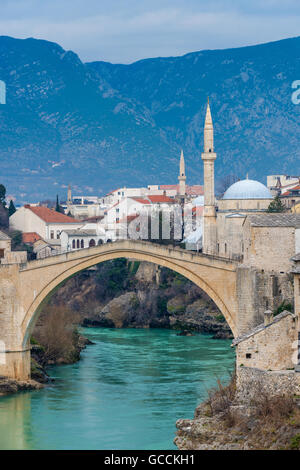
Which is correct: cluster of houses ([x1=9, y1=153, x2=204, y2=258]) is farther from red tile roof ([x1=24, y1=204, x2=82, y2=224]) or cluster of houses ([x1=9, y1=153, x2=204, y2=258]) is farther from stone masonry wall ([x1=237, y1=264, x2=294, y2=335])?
stone masonry wall ([x1=237, y1=264, x2=294, y2=335])

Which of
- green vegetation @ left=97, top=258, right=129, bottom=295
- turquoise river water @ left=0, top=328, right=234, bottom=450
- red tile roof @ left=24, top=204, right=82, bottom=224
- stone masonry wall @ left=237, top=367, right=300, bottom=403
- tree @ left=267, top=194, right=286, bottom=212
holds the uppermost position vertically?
red tile roof @ left=24, top=204, right=82, bottom=224

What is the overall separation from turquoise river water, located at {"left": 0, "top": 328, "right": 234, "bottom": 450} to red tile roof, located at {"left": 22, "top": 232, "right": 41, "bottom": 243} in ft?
96.6

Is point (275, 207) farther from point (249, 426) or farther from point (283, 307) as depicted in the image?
point (249, 426)

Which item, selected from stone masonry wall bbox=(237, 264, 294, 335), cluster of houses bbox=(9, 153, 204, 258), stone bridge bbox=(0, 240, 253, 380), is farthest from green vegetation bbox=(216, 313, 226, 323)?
stone masonry wall bbox=(237, 264, 294, 335)

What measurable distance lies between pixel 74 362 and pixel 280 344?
17.6 meters

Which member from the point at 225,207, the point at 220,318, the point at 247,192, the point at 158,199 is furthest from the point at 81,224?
the point at 220,318

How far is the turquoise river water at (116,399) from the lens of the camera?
2688 centimetres

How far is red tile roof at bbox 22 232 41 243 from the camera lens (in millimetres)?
73188

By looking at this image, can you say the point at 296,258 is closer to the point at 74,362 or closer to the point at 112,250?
the point at 112,250

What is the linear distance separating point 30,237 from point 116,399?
43.3m

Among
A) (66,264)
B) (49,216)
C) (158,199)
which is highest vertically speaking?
(158,199)

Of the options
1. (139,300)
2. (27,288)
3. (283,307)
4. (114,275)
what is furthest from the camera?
(114,275)

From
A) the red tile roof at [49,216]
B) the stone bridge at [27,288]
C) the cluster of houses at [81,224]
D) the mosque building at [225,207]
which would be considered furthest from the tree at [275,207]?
the red tile roof at [49,216]

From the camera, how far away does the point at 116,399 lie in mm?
31750
